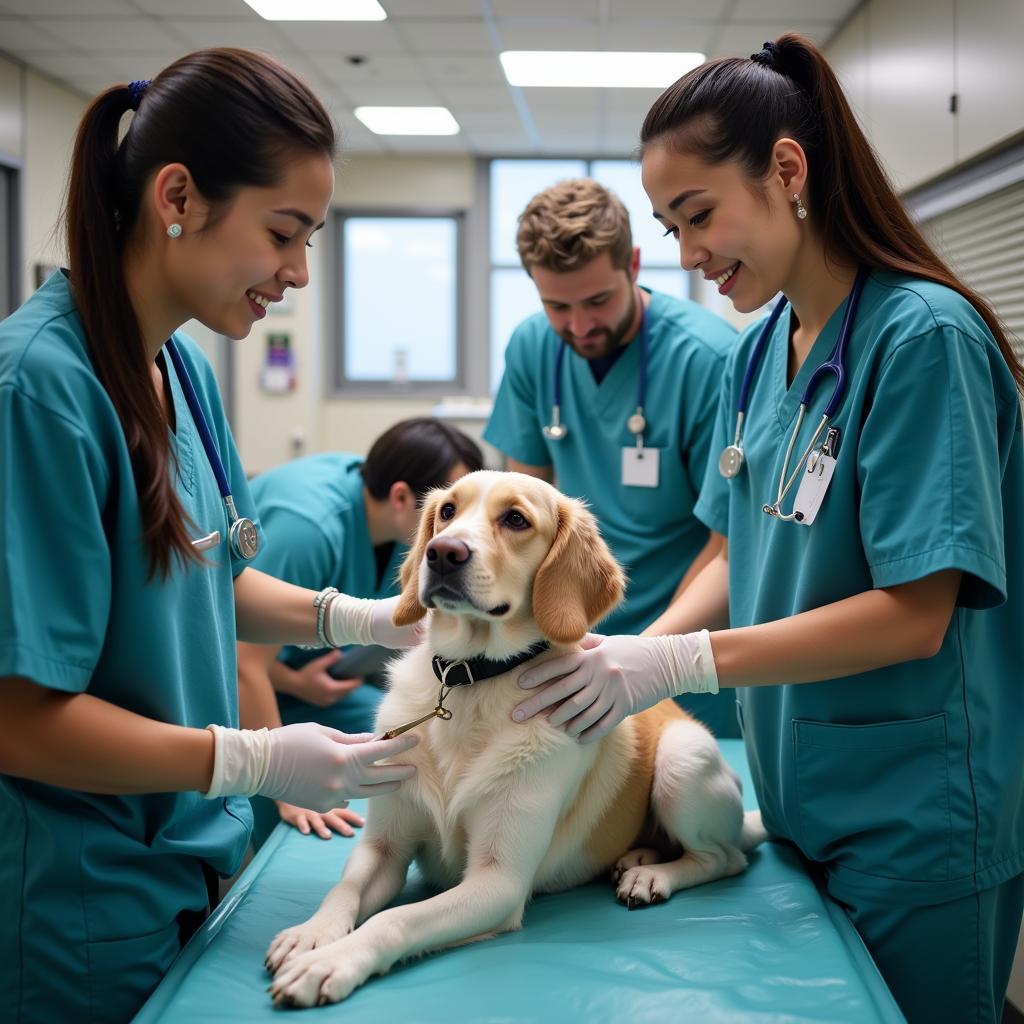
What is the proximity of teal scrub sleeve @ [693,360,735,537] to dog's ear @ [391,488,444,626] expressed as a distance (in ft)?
1.83

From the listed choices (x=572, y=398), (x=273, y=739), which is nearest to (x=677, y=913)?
(x=273, y=739)

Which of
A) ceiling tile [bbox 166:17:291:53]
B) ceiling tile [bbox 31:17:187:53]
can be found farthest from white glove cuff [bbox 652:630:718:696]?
ceiling tile [bbox 31:17:187:53]

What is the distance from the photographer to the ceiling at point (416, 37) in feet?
16.5

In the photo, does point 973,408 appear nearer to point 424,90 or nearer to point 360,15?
point 360,15

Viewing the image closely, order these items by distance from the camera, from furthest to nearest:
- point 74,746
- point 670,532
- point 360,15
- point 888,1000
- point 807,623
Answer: point 360,15, point 670,532, point 807,623, point 888,1000, point 74,746

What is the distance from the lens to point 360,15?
5094 millimetres

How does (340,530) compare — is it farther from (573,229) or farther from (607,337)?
(573,229)

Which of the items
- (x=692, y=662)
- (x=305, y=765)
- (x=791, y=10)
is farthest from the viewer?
(x=791, y=10)

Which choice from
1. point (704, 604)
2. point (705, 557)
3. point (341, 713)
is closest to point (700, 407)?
point (705, 557)

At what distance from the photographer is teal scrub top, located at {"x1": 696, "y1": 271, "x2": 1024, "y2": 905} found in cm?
132

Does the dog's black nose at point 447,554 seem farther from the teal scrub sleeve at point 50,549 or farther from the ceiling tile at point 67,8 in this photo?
the ceiling tile at point 67,8

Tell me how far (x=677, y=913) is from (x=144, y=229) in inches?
48.3

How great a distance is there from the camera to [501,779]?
1.41 m

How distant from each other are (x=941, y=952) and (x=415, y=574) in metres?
0.95
